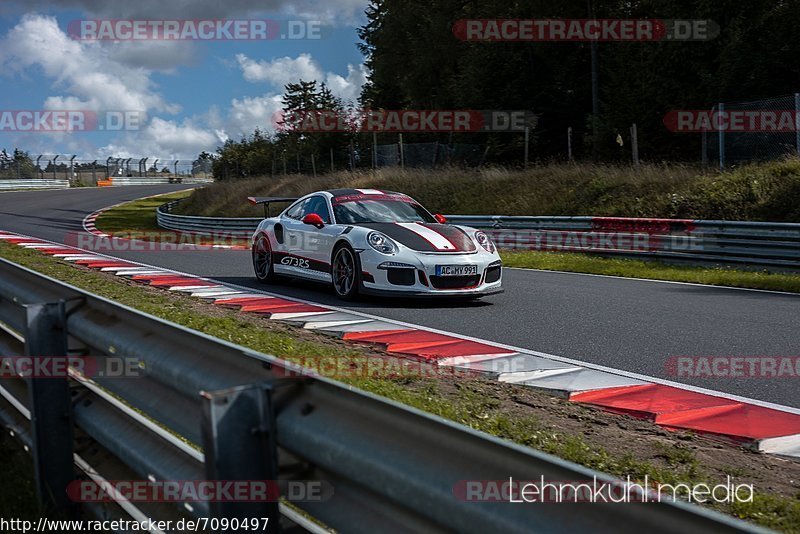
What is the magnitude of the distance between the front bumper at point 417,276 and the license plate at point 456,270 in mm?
35

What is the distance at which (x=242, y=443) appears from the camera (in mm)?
2055

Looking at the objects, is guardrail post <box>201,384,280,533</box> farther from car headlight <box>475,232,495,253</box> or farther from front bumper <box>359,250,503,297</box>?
car headlight <box>475,232,495,253</box>

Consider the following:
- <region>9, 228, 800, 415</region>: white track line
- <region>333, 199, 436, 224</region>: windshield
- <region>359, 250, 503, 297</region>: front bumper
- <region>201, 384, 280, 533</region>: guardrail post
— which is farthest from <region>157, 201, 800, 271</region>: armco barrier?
<region>201, 384, 280, 533</region>: guardrail post

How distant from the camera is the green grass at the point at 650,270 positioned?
11383mm

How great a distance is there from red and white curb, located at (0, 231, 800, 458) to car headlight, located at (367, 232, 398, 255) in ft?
2.83

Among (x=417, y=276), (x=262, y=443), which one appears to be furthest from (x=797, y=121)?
(x=262, y=443)

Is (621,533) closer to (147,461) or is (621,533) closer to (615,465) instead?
(147,461)

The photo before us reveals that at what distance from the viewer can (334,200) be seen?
34.9ft

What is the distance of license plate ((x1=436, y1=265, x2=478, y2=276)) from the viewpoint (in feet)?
30.5

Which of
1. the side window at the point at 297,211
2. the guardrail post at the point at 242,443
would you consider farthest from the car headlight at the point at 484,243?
the guardrail post at the point at 242,443

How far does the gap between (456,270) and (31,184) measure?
205 feet

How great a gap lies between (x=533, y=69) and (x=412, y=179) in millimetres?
10804

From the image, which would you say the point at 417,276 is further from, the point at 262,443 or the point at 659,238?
the point at 262,443

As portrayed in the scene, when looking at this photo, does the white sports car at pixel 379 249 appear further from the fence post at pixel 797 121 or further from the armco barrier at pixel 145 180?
the armco barrier at pixel 145 180
